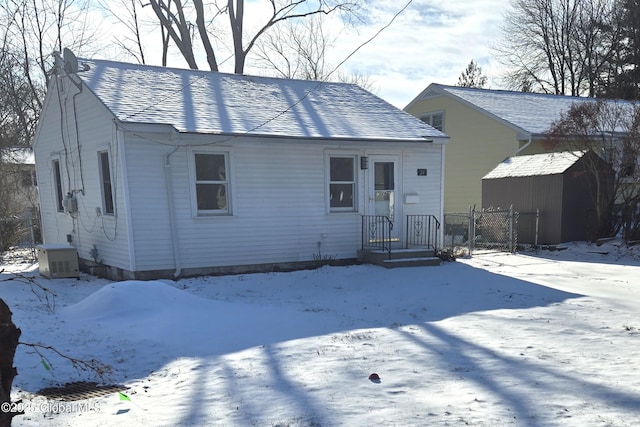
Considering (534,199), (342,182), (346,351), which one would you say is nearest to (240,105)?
(342,182)

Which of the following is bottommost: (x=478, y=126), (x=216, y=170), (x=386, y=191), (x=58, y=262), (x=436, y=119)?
(x=58, y=262)

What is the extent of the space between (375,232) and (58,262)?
7.25 metres

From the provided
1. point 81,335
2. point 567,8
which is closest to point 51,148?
point 81,335

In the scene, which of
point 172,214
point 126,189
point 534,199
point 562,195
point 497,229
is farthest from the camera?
point 497,229

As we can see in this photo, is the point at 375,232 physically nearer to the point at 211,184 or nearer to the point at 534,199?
the point at 211,184

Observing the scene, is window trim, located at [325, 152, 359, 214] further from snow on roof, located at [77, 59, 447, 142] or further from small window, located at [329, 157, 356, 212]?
snow on roof, located at [77, 59, 447, 142]

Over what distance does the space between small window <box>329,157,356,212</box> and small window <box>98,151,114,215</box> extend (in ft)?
16.3

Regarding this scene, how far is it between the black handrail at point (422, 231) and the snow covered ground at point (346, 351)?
271cm

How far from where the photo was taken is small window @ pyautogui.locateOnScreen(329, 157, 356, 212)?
10.2m

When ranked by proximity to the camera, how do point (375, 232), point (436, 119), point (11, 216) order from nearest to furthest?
1. point (375, 232)
2. point (11, 216)
3. point (436, 119)

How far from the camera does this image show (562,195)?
1253 centimetres

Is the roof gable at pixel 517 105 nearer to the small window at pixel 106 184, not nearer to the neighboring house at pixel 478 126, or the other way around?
the neighboring house at pixel 478 126

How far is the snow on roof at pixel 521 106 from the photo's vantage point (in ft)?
55.6

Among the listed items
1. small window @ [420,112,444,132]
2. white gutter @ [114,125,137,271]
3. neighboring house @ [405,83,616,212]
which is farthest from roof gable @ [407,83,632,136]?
white gutter @ [114,125,137,271]
